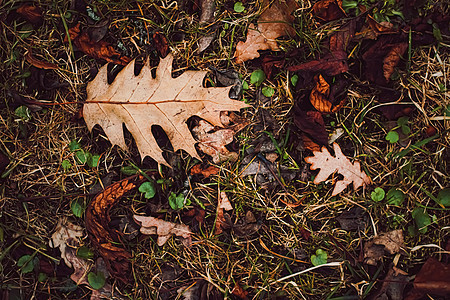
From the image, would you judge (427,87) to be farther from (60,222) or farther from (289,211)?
(60,222)

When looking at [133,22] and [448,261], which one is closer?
→ [448,261]

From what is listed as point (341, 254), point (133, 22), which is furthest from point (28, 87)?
point (341, 254)

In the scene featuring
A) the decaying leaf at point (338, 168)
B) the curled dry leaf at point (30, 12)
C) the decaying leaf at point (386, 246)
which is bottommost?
the decaying leaf at point (386, 246)

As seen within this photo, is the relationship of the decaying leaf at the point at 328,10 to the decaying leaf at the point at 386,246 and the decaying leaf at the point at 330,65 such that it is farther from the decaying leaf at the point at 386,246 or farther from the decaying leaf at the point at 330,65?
the decaying leaf at the point at 386,246

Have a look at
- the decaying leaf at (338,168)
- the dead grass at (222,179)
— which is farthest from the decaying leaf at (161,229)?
the decaying leaf at (338,168)

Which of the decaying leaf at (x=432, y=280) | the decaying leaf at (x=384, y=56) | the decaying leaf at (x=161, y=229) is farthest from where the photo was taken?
the decaying leaf at (x=161, y=229)

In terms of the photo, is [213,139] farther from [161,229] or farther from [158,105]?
[161,229]

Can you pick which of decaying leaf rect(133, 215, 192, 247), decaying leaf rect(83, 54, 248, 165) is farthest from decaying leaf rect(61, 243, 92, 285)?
decaying leaf rect(83, 54, 248, 165)
